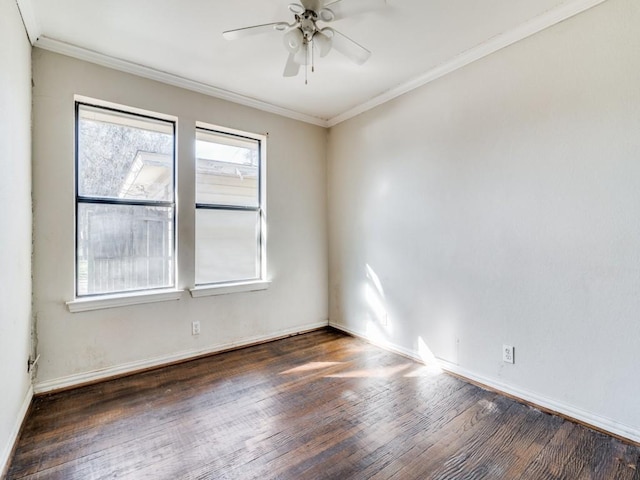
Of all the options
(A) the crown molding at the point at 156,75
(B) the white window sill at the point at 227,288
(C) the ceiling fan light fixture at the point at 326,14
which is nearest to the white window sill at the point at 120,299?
(B) the white window sill at the point at 227,288

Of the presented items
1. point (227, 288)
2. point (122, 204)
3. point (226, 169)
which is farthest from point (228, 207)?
point (122, 204)

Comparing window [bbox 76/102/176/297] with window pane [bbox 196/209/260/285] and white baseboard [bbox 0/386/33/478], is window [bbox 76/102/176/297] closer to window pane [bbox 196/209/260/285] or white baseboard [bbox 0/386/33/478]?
window pane [bbox 196/209/260/285]

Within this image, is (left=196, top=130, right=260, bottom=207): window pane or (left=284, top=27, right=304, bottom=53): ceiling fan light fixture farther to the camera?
(left=196, top=130, right=260, bottom=207): window pane

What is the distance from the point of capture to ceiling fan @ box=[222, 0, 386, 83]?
5.49 feet

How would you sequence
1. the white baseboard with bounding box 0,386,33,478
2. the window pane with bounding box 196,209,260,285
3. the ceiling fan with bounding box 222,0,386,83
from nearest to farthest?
the white baseboard with bounding box 0,386,33,478 < the ceiling fan with bounding box 222,0,386,83 < the window pane with bounding box 196,209,260,285

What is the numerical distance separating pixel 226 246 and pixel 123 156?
4.02ft

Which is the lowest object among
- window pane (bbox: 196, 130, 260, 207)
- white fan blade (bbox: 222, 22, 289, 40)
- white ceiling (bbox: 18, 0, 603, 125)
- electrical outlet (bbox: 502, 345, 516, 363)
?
electrical outlet (bbox: 502, 345, 516, 363)

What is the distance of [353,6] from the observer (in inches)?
65.2

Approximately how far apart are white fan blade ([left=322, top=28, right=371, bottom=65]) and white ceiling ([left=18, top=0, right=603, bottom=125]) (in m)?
0.25

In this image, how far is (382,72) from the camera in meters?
2.76

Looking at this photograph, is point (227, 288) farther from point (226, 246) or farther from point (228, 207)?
point (228, 207)

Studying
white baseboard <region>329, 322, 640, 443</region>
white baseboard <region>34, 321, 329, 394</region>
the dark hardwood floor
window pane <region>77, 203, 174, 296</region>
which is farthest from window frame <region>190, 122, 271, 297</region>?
white baseboard <region>329, 322, 640, 443</region>

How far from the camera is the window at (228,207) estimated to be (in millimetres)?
3109

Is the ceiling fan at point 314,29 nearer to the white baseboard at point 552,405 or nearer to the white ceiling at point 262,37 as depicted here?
the white ceiling at point 262,37
